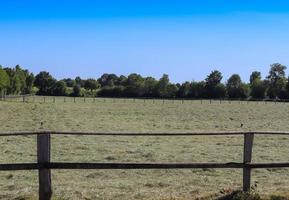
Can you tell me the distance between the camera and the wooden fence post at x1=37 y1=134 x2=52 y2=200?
930 centimetres

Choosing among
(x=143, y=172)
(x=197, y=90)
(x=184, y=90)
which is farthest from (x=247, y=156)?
(x=184, y=90)

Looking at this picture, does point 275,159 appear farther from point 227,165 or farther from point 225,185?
point 227,165

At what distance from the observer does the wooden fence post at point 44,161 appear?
30.5ft

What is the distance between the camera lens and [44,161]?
9.38 meters

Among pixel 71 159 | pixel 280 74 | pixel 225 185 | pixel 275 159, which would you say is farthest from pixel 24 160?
pixel 280 74

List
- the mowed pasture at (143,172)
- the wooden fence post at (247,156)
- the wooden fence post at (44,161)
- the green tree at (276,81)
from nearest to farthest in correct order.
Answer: the wooden fence post at (44,161), the wooden fence post at (247,156), the mowed pasture at (143,172), the green tree at (276,81)

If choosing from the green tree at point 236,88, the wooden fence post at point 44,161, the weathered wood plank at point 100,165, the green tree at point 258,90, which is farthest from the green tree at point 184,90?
the wooden fence post at point 44,161

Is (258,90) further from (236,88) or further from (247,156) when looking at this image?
(247,156)

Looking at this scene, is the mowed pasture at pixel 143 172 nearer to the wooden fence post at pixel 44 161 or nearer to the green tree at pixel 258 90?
the wooden fence post at pixel 44 161

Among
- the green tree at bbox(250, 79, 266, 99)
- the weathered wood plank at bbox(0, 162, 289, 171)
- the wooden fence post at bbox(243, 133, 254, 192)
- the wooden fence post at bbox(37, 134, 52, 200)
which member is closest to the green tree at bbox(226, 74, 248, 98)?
the green tree at bbox(250, 79, 266, 99)

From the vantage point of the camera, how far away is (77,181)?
539 inches

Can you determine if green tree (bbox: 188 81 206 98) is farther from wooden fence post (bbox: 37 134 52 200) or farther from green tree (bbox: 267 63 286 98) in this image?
wooden fence post (bbox: 37 134 52 200)

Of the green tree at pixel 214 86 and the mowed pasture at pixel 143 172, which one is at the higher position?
the green tree at pixel 214 86

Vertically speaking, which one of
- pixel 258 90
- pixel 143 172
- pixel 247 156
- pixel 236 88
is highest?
pixel 236 88
